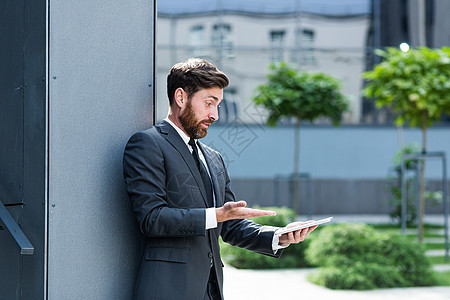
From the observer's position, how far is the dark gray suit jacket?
223cm

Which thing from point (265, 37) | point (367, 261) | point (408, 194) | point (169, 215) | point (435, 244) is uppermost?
point (265, 37)

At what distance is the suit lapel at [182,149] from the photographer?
2428mm

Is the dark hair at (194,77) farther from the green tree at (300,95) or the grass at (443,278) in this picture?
the green tree at (300,95)

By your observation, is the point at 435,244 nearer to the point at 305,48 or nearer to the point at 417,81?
the point at 417,81

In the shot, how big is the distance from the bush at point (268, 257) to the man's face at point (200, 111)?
23.0 ft

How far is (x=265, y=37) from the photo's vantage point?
18562mm

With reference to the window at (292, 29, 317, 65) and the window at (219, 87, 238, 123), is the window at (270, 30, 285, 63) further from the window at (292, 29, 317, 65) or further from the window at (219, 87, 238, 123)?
the window at (219, 87, 238, 123)

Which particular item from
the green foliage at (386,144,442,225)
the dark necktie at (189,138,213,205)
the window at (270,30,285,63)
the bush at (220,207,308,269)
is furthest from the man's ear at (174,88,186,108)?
the window at (270,30,285,63)

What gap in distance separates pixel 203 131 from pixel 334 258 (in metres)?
5.73

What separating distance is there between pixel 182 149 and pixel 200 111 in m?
0.16

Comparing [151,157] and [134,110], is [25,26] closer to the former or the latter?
[134,110]

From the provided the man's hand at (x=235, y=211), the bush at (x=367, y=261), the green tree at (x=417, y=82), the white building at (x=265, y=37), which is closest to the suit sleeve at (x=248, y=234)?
the man's hand at (x=235, y=211)

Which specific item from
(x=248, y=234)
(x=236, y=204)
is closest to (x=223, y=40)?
(x=248, y=234)

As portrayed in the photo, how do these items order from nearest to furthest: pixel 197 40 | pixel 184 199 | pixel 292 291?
pixel 184 199 < pixel 292 291 < pixel 197 40
